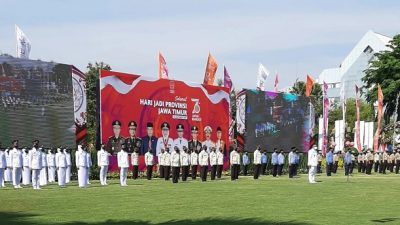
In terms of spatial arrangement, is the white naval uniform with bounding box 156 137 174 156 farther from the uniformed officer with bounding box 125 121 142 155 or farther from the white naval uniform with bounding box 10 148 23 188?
the white naval uniform with bounding box 10 148 23 188

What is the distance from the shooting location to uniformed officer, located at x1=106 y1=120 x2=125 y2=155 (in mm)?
32594

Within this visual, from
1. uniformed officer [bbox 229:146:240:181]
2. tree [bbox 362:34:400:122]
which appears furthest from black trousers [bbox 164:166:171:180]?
tree [bbox 362:34:400:122]

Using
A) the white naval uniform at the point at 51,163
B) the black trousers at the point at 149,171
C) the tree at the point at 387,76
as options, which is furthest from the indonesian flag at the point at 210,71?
the tree at the point at 387,76

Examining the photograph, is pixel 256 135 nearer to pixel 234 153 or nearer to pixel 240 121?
pixel 240 121

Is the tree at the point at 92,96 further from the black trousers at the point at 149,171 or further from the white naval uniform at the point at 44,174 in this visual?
the white naval uniform at the point at 44,174

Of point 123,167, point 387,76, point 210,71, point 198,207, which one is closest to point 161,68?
point 210,71

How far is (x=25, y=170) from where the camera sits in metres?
26.4

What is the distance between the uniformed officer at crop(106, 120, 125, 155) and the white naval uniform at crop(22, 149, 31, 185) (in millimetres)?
6265

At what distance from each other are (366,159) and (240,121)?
11149 mm

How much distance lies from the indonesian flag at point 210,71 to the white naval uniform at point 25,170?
Result: 15.9 m

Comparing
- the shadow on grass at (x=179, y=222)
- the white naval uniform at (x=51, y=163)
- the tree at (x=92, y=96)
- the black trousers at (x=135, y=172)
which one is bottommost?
the black trousers at (x=135, y=172)

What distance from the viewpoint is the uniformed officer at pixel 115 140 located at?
107 ft

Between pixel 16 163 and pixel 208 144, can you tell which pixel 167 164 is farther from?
pixel 16 163

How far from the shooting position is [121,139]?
33125mm
